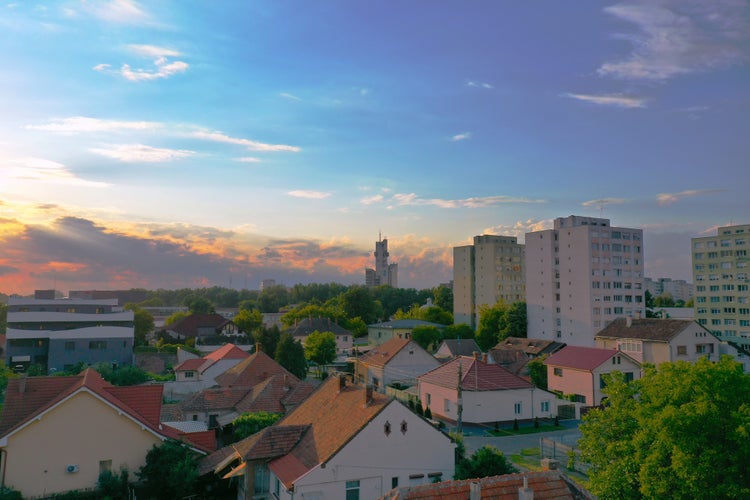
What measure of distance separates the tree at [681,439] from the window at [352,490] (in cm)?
Answer: 1012

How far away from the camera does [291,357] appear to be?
200 ft

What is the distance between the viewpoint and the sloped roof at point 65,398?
945 inches

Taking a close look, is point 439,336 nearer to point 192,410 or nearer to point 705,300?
point 705,300

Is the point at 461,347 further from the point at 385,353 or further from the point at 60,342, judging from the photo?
the point at 60,342

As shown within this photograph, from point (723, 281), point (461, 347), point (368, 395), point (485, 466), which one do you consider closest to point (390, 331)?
point (461, 347)

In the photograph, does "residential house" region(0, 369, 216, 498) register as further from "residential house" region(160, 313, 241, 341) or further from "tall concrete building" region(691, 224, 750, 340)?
"tall concrete building" region(691, 224, 750, 340)

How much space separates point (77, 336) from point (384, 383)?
41.3m

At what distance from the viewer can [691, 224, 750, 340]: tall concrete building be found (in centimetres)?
9944

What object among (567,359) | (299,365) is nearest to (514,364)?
(567,359)

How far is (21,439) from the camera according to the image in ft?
75.5

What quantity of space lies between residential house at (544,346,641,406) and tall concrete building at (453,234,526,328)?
202 ft

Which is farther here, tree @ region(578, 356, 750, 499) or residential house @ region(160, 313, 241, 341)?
residential house @ region(160, 313, 241, 341)

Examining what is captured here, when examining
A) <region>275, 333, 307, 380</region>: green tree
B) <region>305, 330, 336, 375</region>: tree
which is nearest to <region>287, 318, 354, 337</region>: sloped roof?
<region>305, 330, 336, 375</region>: tree

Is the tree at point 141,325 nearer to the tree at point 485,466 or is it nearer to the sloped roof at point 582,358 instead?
the sloped roof at point 582,358
